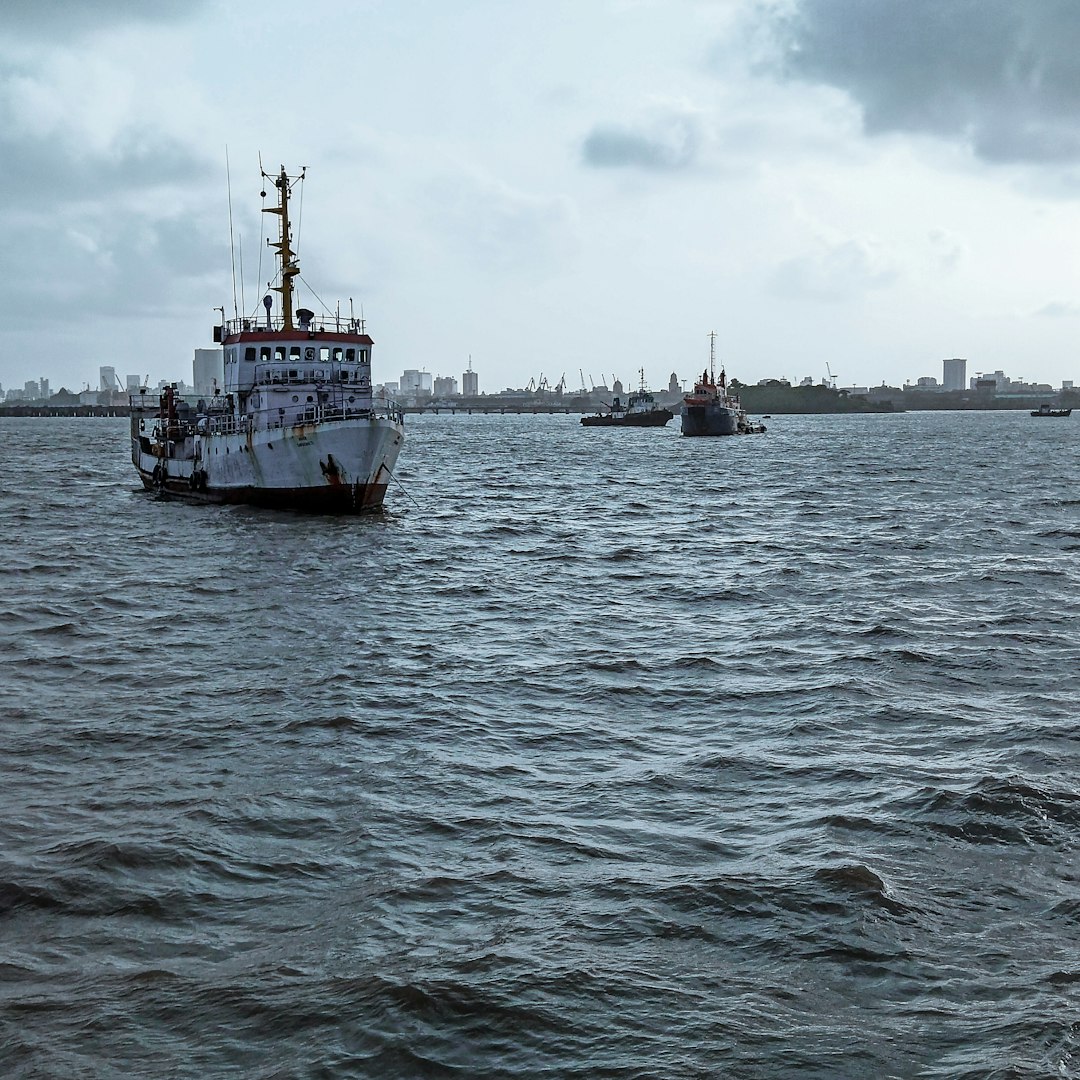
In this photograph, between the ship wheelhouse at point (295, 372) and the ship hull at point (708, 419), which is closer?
the ship wheelhouse at point (295, 372)

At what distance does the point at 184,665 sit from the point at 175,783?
545 centimetres

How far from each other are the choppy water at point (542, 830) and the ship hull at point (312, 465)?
11979mm

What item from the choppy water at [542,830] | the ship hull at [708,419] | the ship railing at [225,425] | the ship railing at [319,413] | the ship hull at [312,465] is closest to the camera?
the choppy water at [542,830]

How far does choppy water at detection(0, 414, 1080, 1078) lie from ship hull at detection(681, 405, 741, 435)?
10135 cm

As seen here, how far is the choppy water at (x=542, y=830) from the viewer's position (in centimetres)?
646

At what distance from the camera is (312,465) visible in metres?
35.1

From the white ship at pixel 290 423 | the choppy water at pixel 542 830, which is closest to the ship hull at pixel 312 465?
the white ship at pixel 290 423

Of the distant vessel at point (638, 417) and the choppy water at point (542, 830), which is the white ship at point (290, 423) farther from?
the distant vessel at point (638, 417)

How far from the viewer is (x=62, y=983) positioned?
693 cm

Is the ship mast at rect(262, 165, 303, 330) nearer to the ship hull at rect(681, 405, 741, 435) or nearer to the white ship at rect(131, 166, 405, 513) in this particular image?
the white ship at rect(131, 166, 405, 513)

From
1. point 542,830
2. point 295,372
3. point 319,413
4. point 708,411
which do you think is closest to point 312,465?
point 319,413

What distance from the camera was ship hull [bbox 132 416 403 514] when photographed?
1358 inches

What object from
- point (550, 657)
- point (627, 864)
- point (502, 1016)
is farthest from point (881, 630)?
point (502, 1016)

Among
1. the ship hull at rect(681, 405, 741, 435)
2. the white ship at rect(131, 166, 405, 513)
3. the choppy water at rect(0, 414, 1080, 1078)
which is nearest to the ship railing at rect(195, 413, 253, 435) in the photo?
the white ship at rect(131, 166, 405, 513)
